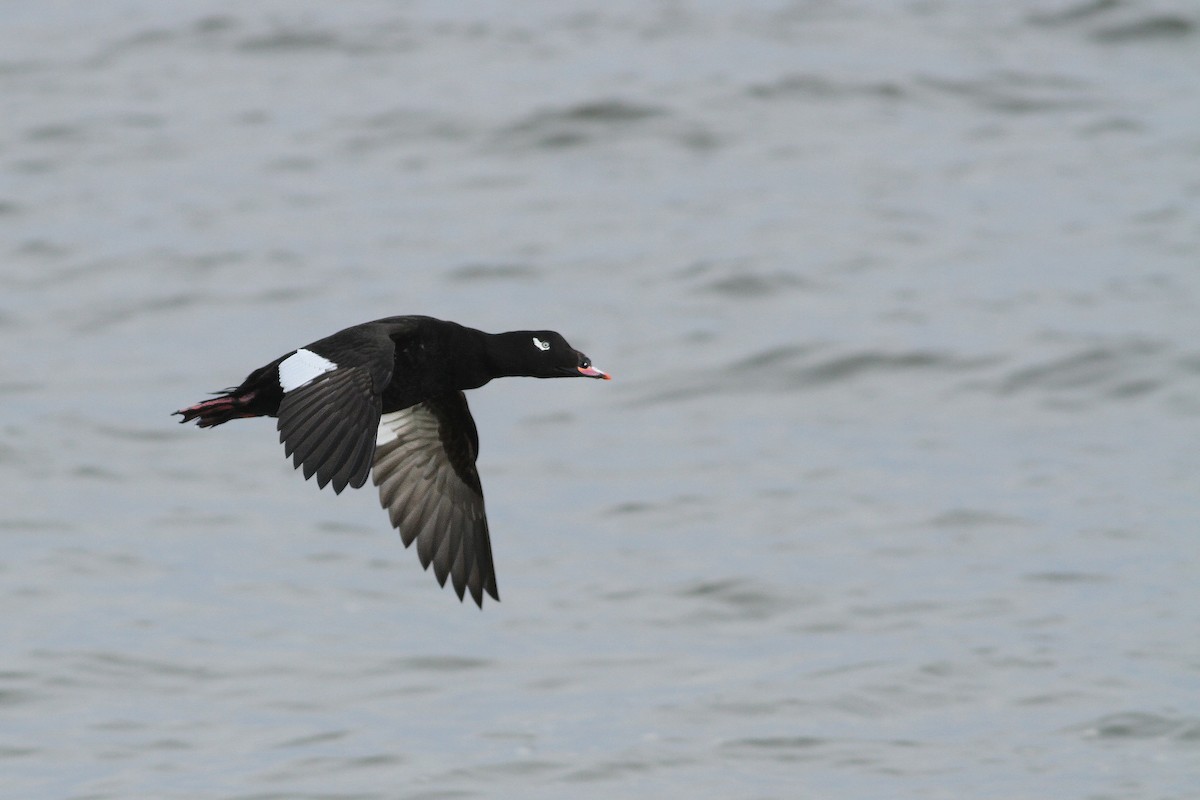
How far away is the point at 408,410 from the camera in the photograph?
→ 7.70 metres

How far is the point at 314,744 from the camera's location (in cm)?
798

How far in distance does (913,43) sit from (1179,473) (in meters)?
6.87

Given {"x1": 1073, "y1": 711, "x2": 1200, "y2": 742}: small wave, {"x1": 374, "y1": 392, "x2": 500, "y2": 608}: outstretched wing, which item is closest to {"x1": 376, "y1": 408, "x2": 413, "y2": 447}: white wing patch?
{"x1": 374, "y1": 392, "x2": 500, "y2": 608}: outstretched wing

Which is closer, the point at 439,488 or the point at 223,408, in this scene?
the point at 223,408

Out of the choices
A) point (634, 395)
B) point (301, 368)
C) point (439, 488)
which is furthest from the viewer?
point (634, 395)

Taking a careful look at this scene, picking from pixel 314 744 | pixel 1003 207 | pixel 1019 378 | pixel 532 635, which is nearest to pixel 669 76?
pixel 1003 207

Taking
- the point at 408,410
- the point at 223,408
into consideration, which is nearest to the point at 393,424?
the point at 408,410

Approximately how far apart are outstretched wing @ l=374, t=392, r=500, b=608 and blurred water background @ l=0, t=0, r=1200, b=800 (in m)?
0.85

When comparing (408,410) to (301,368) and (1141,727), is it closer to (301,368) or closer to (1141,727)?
(301,368)

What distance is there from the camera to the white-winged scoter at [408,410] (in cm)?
604

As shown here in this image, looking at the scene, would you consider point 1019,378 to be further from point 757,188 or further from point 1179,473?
point 757,188

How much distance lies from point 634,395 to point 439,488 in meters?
3.95

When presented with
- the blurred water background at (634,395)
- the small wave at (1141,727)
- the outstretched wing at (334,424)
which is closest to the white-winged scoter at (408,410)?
the outstretched wing at (334,424)

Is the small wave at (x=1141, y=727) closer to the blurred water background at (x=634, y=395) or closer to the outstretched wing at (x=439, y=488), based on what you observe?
the blurred water background at (x=634, y=395)
